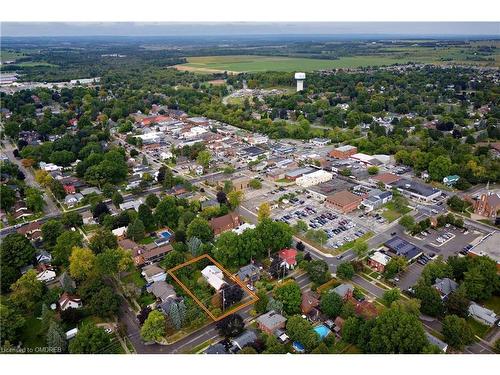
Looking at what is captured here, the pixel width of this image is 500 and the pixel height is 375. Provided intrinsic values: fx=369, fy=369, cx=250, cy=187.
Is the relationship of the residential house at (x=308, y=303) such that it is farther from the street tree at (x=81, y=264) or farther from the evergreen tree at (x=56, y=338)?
the street tree at (x=81, y=264)

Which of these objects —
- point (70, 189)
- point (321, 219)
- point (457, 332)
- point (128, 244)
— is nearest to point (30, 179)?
point (70, 189)

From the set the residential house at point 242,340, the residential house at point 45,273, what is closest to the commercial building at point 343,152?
the residential house at point 242,340

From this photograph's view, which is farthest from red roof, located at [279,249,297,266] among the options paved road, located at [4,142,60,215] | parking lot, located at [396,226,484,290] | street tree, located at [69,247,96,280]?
paved road, located at [4,142,60,215]

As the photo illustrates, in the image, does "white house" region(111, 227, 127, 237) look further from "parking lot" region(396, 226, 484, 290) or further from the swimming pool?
"parking lot" region(396, 226, 484, 290)

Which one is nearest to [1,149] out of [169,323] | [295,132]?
[295,132]

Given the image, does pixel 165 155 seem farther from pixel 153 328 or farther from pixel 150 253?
pixel 153 328

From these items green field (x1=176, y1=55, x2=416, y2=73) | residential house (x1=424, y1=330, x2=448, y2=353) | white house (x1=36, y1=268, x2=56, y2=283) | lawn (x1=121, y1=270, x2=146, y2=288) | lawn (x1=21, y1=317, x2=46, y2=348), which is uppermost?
green field (x1=176, y1=55, x2=416, y2=73)

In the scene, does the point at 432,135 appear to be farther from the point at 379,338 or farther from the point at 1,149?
the point at 1,149
